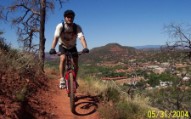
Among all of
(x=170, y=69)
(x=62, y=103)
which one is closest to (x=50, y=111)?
(x=62, y=103)

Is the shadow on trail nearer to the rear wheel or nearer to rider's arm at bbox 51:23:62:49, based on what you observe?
the rear wheel

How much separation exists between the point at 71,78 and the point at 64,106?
1184 millimetres

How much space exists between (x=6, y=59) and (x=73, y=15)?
2.62m

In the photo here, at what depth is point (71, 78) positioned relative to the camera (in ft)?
22.6

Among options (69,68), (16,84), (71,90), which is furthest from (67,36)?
(16,84)

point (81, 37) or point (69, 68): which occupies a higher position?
point (81, 37)

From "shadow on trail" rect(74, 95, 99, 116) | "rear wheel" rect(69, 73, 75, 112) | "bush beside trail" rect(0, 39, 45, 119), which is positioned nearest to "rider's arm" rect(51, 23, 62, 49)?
"rear wheel" rect(69, 73, 75, 112)

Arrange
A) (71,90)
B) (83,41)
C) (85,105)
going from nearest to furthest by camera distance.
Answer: (71,90), (83,41), (85,105)

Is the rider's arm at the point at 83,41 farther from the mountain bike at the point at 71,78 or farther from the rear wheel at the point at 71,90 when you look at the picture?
the rear wheel at the point at 71,90

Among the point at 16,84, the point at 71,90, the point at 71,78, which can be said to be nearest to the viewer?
the point at 71,90

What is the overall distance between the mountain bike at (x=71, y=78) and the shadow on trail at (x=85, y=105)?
12.3 inches

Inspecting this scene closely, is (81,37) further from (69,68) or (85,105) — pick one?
(85,105)

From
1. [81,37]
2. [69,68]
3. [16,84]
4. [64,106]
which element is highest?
[81,37]

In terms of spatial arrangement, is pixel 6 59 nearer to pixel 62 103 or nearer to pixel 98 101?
pixel 62 103
